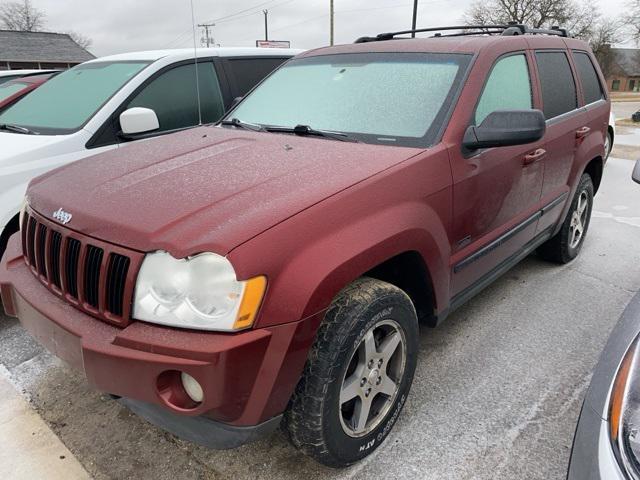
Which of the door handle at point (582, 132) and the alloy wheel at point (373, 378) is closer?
the alloy wheel at point (373, 378)

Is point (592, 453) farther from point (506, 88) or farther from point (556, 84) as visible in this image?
point (556, 84)

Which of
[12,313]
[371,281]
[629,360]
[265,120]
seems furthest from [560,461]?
[12,313]

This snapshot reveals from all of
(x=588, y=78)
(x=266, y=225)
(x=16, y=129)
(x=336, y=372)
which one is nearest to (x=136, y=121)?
(x=16, y=129)

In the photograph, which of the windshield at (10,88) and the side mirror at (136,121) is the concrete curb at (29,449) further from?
the windshield at (10,88)

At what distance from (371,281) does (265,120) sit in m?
1.43

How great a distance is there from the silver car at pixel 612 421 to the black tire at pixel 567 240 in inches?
101

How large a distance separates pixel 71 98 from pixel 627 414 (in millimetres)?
4302

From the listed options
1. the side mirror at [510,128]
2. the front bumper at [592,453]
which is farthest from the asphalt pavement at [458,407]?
the side mirror at [510,128]

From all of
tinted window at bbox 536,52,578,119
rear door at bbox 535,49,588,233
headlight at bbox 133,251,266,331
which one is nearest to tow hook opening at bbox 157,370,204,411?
headlight at bbox 133,251,266,331

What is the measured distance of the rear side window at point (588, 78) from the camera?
3.90 m

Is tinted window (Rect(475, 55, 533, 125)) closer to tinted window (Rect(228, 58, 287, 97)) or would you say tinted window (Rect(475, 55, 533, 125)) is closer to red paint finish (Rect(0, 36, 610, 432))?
red paint finish (Rect(0, 36, 610, 432))

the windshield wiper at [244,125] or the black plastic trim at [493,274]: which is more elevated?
the windshield wiper at [244,125]

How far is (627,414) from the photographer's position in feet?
4.39

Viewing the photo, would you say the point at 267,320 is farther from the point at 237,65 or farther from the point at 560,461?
the point at 237,65
